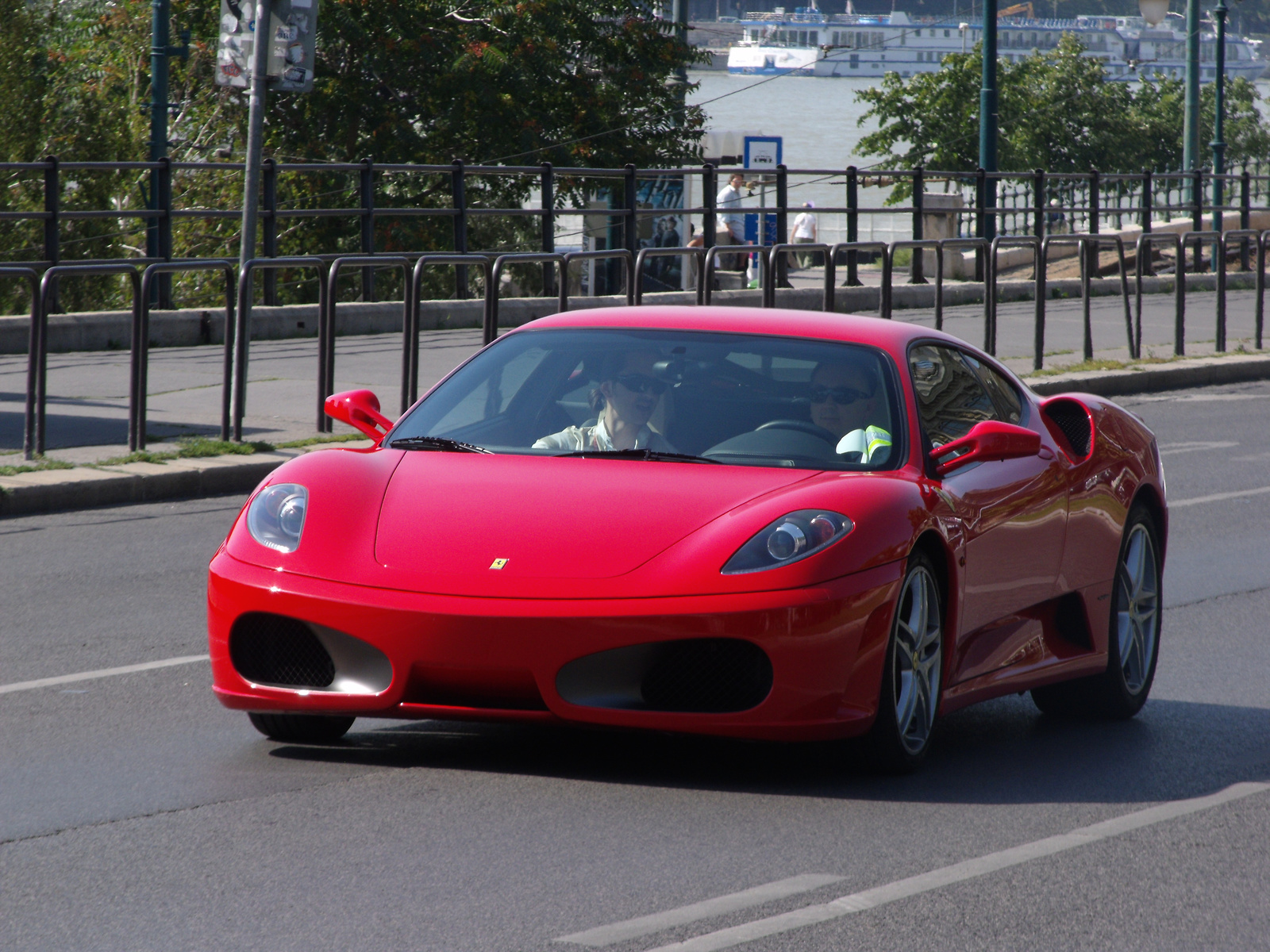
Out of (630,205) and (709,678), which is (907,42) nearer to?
(630,205)

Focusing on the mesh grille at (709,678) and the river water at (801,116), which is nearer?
the mesh grille at (709,678)

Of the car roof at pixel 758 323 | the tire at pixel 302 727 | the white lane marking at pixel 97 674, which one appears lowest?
the white lane marking at pixel 97 674

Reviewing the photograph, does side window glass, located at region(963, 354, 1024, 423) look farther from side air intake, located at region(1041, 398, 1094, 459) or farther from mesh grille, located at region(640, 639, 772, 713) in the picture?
mesh grille, located at region(640, 639, 772, 713)

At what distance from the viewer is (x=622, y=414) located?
593 cm

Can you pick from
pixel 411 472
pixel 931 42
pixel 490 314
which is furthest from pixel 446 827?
pixel 931 42

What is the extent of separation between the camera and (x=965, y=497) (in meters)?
5.77

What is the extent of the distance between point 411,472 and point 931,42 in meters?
156

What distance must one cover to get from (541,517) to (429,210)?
16.5m

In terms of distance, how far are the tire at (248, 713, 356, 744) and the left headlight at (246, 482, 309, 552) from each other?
550 millimetres

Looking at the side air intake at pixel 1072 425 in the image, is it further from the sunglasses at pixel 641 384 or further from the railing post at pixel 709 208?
the railing post at pixel 709 208

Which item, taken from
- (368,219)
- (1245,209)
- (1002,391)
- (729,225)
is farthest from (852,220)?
(1002,391)

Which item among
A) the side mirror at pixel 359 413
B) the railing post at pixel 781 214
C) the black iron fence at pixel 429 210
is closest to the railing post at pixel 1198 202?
the black iron fence at pixel 429 210

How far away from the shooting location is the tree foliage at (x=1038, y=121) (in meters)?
65.3

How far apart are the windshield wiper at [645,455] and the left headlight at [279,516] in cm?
77
